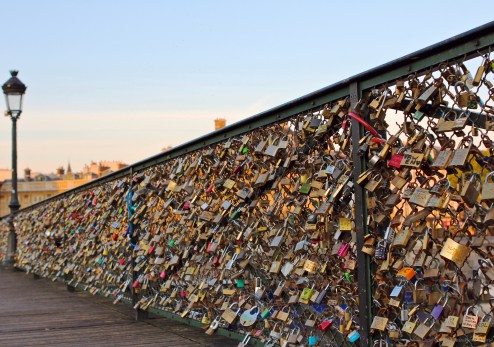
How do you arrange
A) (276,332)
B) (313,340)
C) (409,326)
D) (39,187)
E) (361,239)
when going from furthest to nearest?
(39,187), (276,332), (313,340), (361,239), (409,326)

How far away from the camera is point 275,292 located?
Result: 13.9ft

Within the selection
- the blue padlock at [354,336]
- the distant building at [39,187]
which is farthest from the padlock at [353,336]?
the distant building at [39,187]

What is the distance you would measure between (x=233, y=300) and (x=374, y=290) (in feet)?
5.45

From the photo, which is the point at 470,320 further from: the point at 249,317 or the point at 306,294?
the point at 249,317

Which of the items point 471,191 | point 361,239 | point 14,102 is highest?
point 14,102

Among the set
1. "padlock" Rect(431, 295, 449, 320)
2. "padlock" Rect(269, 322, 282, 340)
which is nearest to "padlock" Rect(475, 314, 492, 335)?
"padlock" Rect(431, 295, 449, 320)

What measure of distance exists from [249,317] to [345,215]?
1.25 m

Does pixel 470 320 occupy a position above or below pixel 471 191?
below

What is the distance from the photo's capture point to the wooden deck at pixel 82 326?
577 cm

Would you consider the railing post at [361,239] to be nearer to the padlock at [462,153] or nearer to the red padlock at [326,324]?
the red padlock at [326,324]

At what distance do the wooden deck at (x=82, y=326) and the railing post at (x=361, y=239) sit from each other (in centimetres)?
192

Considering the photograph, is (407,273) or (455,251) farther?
(407,273)

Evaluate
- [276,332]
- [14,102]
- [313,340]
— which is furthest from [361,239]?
[14,102]

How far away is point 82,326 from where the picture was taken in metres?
6.75
